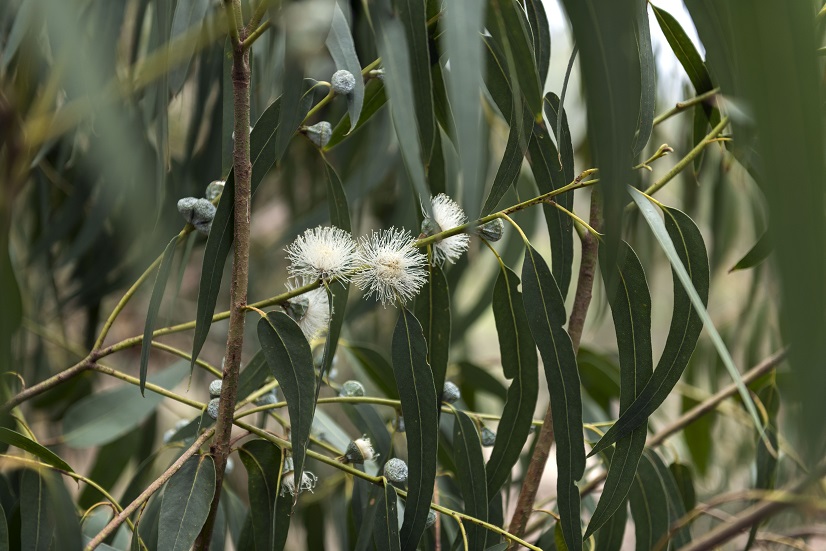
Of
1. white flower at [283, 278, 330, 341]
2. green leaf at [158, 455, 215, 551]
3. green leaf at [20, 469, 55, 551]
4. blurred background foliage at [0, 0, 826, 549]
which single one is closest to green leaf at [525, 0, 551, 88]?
blurred background foliage at [0, 0, 826, 549]

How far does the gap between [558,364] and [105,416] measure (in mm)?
561

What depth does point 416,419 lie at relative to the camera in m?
0.52

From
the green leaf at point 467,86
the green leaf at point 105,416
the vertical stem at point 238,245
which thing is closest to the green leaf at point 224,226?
the vertical stem at point 238,245

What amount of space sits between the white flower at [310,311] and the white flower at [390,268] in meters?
0.04

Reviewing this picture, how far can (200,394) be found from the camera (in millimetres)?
2078

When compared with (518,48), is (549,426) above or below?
below

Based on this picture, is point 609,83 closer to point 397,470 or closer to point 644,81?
point 644,81

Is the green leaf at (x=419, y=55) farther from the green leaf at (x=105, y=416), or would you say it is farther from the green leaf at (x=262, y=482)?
the green leaf at (x=105, y=416)

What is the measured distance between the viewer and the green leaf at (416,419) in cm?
51

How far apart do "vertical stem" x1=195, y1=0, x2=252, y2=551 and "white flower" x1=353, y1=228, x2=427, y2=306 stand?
77 millimetres

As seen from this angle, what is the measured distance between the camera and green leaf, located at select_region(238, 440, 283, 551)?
1.82 ft

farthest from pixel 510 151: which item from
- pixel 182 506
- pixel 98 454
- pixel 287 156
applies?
pixel 287 156

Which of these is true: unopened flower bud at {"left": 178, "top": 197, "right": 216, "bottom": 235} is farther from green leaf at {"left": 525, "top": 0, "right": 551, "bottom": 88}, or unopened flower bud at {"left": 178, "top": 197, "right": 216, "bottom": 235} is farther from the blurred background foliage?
green leaf at {"left": 525, "top": 0, "right": 551, "bottom": 88}

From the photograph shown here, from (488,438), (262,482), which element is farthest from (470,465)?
(262,482)
